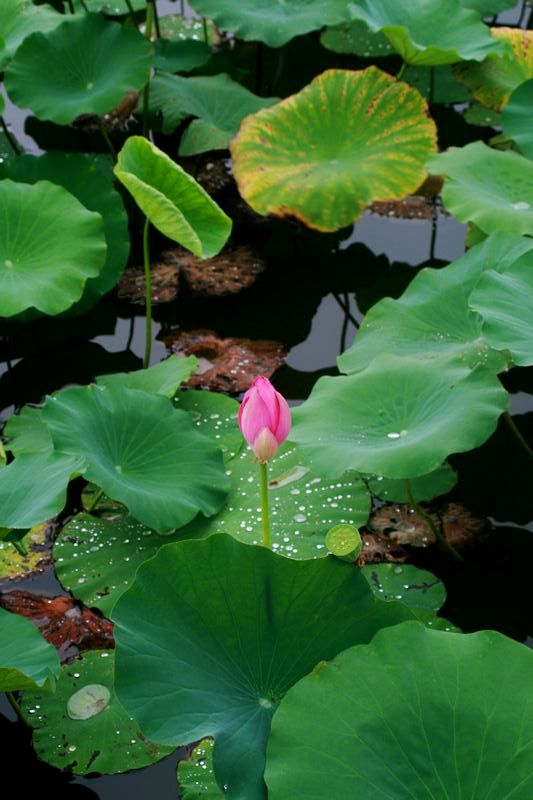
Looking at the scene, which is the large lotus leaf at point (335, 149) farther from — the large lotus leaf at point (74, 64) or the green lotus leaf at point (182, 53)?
the green lotus leaf at point (182, 53)

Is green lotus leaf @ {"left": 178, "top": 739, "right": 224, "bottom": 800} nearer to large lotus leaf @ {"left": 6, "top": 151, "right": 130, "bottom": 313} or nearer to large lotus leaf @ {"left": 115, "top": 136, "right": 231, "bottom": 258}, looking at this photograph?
large lotus leaf @ {"left": 115, "top": 136, "right": 231, "bottom": 258}

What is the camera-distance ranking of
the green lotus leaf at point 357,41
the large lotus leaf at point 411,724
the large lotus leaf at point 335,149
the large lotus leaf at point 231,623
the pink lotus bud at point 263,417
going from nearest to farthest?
the large lotus leaf at point 411,724 → the large lotus leaf at point 231,623 → the pink lotus bud at point 263,417 → the large lotus leaf at point 335,149 → the green lotus leaf at point 357,41

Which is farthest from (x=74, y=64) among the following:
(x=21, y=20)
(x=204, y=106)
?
(x=204, y=106)

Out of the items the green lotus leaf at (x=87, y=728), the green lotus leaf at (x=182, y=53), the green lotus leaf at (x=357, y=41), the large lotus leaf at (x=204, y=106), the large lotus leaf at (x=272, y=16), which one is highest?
the large lotus leaf at (x=272, y=16)

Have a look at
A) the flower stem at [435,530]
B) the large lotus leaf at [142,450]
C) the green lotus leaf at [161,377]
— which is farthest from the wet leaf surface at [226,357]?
the flower stem at [435,530]

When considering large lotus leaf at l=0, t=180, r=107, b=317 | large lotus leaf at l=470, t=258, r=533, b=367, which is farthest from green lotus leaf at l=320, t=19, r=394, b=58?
large lotus leaf at l=470, t=258, r=533, b=367

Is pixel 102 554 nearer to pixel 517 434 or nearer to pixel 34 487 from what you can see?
pixel 34 487
